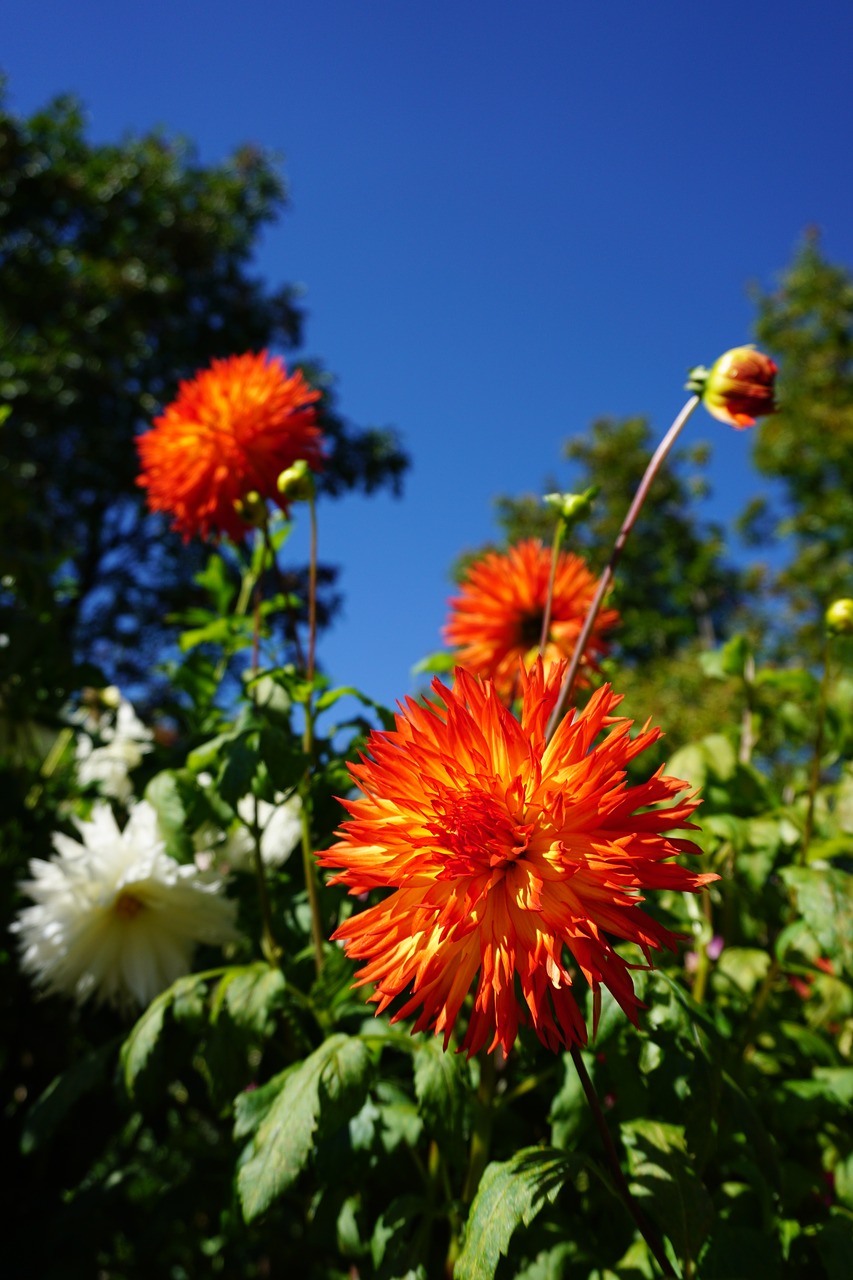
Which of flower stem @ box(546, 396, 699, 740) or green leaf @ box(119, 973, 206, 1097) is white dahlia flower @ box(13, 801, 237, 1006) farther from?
flower stem @ box(546, 396, 699, 740)

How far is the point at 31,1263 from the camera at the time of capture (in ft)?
4.87

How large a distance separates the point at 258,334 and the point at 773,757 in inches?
289

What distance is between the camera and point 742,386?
108 cm

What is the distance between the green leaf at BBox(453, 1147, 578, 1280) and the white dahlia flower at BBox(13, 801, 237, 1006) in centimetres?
71

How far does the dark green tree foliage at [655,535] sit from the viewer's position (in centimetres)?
1555

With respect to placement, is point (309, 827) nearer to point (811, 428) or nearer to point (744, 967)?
point (744, 967)

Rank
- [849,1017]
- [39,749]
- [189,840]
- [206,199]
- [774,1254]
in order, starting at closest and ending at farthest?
[774,1254] → [189,840] → [849,1017] → [39,749] → [206,199]

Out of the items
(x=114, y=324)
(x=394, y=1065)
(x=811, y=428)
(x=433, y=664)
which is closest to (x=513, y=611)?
(x=433, y=664)

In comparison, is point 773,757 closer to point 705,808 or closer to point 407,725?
point 705,808

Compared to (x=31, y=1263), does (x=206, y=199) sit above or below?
above

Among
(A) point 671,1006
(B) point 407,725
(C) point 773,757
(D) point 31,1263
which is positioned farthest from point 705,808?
(C) point 773,757

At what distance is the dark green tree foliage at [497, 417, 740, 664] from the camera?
15547 mm

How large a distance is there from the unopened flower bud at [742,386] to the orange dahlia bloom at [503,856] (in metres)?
0.48

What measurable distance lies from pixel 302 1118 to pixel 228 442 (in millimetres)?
965
